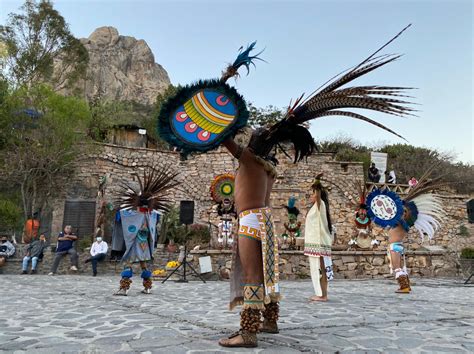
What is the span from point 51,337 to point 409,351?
9.38 feet

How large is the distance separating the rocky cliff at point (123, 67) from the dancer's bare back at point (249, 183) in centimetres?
5583

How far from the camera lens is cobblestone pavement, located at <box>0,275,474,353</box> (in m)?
2.99

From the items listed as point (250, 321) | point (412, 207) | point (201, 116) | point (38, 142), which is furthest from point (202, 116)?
point (38, 142)

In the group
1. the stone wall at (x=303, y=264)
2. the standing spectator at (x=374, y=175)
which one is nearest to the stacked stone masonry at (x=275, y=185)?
the standing spectator at (x=374, y=175)

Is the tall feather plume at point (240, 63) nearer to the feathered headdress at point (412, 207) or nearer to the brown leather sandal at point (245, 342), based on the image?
the brown leather sandal at point (245, 342)

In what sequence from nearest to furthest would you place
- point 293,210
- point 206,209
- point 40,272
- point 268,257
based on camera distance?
point 268,257 < point 293,210 < point 40,272 < point 206,209

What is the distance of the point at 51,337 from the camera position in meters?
3.25

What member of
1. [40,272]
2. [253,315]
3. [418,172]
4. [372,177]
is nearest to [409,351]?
[253,315]

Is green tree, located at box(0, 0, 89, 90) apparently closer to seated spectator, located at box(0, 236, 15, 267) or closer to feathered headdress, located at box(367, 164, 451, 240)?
seated spectator, located at box(0, 236, 15, 267)

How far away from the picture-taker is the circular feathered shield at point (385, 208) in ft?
24.0

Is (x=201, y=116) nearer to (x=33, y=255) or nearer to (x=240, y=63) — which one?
(x=240, y=63)

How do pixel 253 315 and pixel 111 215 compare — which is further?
pixel 111 215

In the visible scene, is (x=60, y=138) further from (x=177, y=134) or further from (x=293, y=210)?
(x=177, y=134)

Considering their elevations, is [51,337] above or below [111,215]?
below
